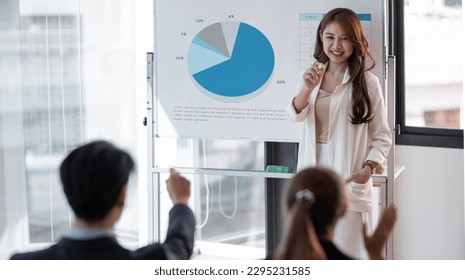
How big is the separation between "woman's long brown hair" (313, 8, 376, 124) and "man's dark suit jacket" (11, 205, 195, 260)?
1.30m

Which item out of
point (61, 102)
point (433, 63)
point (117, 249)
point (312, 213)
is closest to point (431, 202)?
point (433, 63)

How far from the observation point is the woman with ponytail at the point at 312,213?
1917 millimetres

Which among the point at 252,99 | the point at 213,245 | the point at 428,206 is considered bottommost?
the point at 213,245

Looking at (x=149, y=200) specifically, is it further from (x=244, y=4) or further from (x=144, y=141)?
(x=244, y=4)

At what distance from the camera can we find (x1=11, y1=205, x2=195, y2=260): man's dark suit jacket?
2.04 m

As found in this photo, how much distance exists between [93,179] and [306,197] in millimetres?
513

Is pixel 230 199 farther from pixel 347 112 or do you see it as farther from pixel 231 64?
pixel 347 112

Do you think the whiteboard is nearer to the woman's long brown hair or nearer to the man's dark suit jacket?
the woman's long brown hair

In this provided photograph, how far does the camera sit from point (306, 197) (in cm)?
193

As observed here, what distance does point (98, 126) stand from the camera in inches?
166

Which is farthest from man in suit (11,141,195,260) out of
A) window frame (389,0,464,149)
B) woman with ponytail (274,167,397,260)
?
window frame (389,0,464,149)
